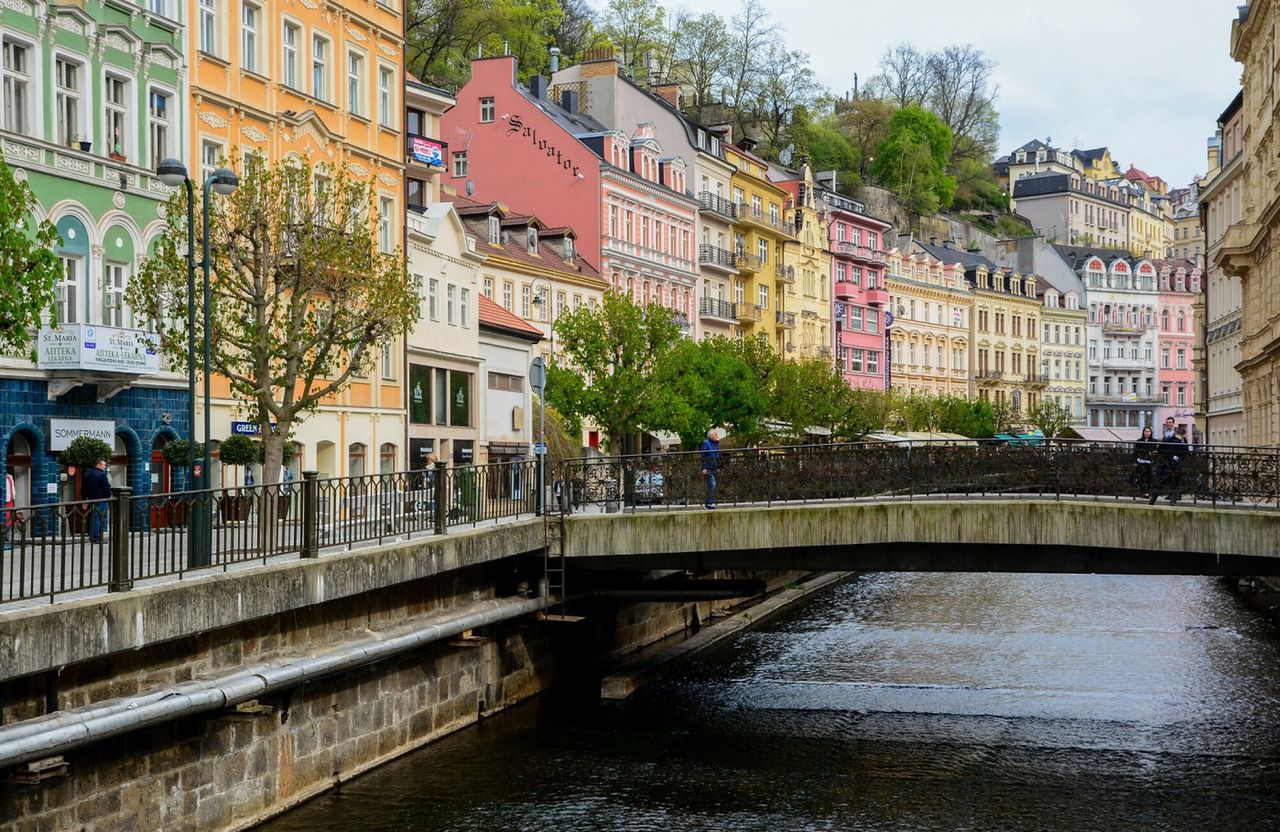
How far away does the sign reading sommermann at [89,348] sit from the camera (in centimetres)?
2933

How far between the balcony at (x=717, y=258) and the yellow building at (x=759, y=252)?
3.41 ft

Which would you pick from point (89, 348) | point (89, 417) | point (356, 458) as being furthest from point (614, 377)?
point (89, 348)

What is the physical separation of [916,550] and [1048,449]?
8.38ft

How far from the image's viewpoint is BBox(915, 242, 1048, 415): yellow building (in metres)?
122

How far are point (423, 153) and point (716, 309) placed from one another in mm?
35055

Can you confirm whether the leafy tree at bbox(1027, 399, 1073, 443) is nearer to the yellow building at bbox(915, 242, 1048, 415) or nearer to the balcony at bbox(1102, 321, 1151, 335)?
the yellow building at bbox(915, 242, 1048, 415)

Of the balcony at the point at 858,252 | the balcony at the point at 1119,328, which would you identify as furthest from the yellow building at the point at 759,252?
the balcony at the point at 1119,328

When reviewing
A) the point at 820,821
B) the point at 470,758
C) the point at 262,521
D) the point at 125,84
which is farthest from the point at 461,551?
the point at 125,84

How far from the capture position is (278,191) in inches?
1083

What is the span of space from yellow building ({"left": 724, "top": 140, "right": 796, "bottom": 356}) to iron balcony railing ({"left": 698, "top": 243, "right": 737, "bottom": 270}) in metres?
1.08

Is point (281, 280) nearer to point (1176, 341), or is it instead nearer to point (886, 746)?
point (886, 746)

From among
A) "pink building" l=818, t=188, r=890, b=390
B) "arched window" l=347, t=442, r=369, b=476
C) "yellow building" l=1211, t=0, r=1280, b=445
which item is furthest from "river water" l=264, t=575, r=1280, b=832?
"pink building" l=818, t=188, r=890, b=390

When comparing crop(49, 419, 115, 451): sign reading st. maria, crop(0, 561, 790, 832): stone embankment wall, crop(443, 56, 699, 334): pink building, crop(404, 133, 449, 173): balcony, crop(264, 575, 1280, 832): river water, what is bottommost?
crop(264, 575, 1280, 832): river water

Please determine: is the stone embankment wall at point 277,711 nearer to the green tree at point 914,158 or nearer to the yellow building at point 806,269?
the yellow building at point 806,269
